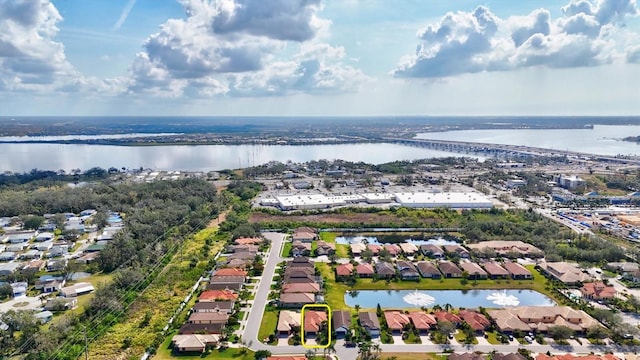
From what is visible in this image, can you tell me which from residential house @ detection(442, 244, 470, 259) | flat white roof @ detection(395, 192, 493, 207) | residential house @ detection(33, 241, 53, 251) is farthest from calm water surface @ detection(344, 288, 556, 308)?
residential house @ detection(33, 241, 53, 251)

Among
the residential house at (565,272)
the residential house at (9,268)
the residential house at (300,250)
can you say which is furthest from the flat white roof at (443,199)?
the residential house at (9,268)

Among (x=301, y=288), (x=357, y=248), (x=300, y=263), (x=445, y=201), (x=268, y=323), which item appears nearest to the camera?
(x=268, y=323)

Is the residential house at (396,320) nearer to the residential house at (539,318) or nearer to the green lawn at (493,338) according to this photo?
the green lawn at (493,338)

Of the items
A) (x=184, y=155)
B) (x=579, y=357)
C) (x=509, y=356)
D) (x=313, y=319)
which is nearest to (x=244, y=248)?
A: (x=313, y=319)

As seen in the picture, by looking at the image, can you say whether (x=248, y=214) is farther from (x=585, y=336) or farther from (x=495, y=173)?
(x=495, y=173)

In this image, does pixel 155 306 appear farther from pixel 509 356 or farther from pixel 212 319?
pixel 509 356

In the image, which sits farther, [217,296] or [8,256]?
[8,256]

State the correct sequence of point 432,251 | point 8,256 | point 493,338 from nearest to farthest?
point 493,338 < point 8,256 < point 432,251

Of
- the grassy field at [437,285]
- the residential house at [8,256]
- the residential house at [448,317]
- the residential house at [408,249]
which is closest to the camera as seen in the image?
the residential house at [448,317]
